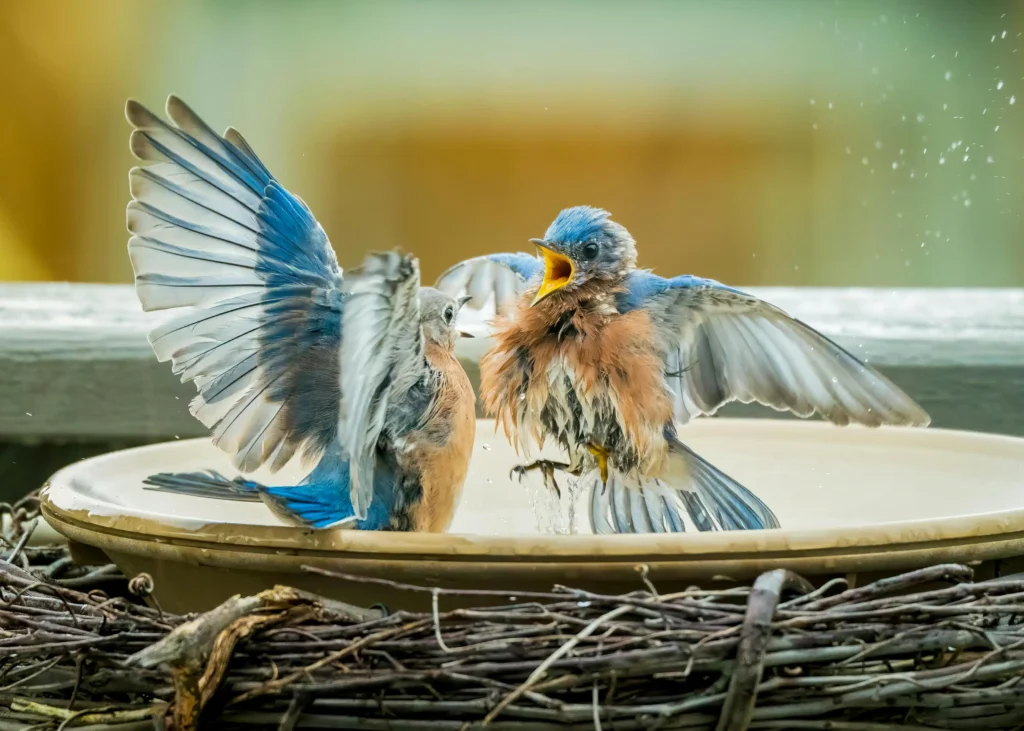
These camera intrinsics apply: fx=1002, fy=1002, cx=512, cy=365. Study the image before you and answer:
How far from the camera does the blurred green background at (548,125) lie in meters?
1.17

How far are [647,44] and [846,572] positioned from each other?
93 centimetres

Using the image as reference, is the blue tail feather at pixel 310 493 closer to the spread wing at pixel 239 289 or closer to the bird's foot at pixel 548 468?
the spread wing at pixel 239 289

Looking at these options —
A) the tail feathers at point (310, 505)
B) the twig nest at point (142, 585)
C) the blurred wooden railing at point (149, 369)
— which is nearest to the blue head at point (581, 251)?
the tail feathers at point (310, 505)

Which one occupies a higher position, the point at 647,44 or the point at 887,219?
the point at 647,44

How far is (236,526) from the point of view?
21.4 inches

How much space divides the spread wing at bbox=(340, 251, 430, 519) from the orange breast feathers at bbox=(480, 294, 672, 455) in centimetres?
11

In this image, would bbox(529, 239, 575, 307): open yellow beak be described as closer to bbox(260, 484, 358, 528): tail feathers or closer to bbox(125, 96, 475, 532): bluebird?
bbox(125, 96, 475, 532): bluebird

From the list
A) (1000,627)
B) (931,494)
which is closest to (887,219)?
(931,494)

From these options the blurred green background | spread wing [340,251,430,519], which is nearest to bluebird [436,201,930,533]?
spread wing [340,251,430,519]

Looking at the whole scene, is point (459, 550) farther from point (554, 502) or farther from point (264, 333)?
point (554, 502)

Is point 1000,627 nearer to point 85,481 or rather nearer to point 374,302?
point 374,302

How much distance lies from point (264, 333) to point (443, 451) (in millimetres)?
141

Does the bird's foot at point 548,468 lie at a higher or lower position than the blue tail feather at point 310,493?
lower

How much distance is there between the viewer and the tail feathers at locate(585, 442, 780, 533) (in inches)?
30.1
